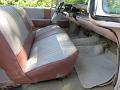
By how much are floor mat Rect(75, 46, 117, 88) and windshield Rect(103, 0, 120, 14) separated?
46cm

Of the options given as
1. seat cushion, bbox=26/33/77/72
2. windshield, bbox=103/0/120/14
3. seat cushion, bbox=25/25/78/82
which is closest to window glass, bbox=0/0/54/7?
seat cushion, bbox=26/33/77/72

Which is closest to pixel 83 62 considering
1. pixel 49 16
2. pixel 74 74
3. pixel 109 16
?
pixel 74 74

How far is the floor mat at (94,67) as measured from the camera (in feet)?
6.22

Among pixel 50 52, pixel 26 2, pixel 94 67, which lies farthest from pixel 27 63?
pixel 26 2

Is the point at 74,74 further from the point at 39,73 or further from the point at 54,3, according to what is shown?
the point at 54,3

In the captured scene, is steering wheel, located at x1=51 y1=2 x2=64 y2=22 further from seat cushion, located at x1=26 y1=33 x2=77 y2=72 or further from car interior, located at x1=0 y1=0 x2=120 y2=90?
car interior, located at x1=0 y1=0 x2=120 y2=90

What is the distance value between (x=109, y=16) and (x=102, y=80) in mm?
474

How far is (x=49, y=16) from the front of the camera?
424 cm

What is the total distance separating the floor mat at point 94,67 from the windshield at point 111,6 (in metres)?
0.46

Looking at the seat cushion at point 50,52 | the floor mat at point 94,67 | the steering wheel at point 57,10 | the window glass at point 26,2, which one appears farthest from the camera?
the window glass at point 26,2

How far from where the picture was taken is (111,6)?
5.45ft

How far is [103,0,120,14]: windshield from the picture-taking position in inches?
64.0

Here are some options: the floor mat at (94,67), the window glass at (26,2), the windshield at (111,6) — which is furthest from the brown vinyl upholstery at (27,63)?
the window glass at (26,2)

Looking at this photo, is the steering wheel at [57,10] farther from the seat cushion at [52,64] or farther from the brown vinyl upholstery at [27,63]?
the brown vinyl upholstery at [27,63]
